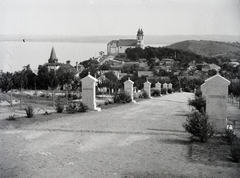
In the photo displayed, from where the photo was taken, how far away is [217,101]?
855 centimetres

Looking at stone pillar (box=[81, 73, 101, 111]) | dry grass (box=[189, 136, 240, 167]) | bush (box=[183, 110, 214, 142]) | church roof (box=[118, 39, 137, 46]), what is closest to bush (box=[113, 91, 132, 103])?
stone pillar (box=[81, 73, 101, 111])

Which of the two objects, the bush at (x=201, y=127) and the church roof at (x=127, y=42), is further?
the church roof at (x=127, y=42)

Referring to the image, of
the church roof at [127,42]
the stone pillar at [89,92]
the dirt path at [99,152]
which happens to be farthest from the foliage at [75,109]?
the church roof at [127,42]

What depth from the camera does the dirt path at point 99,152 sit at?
4883 mm

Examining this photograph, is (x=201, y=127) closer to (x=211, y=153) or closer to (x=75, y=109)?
(x=211, y=153)

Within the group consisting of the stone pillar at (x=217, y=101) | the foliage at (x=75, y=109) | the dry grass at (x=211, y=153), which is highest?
the stone pillar at (x=217, y=101)

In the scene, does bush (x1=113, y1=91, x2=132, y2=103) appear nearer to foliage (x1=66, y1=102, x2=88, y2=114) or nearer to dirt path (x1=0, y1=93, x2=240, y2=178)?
foliage (x1=66, y1=102, x2=88, y2=114)

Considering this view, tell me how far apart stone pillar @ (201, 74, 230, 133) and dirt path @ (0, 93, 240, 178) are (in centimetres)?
114

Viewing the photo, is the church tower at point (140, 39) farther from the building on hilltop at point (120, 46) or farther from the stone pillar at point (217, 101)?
the stone pillar at point (217, 101)

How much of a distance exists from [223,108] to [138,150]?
3680 mm

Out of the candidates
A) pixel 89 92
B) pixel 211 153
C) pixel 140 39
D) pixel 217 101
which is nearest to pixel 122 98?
pixel 89 92

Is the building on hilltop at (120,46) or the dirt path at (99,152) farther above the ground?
the building on hilltop at (120,46)

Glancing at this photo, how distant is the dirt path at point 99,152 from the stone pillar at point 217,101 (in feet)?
3.73

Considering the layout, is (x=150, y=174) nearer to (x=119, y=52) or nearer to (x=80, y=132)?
(x=80, y=132)
